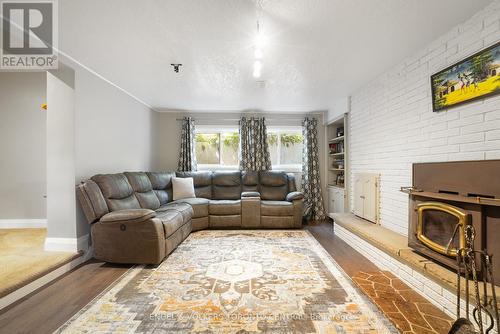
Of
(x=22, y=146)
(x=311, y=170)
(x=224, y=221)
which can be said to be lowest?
(x=224, y=221)

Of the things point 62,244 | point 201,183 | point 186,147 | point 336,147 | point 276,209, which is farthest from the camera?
point 186,147

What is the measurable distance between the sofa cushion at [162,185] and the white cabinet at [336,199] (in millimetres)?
3178

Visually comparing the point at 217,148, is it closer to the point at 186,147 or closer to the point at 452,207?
the point at 186,147

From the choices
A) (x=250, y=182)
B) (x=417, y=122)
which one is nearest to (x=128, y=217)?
(x=250, y=182)

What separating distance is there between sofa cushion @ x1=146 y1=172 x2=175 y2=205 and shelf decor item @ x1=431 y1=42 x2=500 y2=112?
3.93m

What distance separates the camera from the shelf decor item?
1.70 metres

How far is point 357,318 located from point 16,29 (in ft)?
12.0

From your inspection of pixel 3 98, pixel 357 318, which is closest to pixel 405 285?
pixel 357 318

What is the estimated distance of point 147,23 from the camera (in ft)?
6.40

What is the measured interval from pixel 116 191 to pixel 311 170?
366cm

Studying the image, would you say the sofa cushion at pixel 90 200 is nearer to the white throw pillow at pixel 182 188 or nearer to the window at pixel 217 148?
the white throw pillow at pixel 182 188

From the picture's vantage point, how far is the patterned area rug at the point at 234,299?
1.62m

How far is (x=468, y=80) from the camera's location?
1880 mm

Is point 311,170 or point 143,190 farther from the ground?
point 311,170
